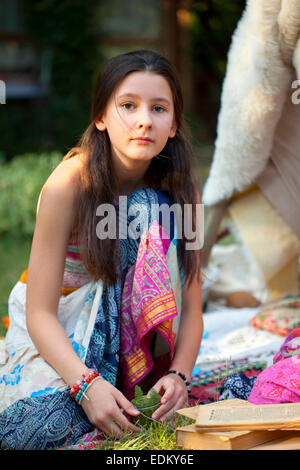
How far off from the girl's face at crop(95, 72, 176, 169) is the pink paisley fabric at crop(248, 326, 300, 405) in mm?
672

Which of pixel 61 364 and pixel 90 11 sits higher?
pixel 90 11

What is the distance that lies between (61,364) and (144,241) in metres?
0.40

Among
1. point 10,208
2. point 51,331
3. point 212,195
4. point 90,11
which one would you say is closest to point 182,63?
point 90,11

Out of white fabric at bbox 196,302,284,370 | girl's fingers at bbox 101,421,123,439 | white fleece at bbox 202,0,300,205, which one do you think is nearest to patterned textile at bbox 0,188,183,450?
girl's fingers at bbox 101,421,123,439

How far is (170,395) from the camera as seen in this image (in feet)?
5.26

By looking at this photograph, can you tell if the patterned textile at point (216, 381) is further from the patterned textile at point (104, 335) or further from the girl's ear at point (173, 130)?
the girl's ear at point (173, 130)

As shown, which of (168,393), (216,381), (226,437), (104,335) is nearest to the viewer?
(226,437)

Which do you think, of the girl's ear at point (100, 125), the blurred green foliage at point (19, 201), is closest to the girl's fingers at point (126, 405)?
the girl's ear at point (100, 125)

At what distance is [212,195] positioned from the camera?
2.66 m

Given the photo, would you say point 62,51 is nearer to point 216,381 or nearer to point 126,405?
point 216,381

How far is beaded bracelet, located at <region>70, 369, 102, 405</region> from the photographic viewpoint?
156 centimetres

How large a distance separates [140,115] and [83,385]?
0.73 meters

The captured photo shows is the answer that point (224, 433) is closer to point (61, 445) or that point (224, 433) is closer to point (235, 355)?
point (61, 445)

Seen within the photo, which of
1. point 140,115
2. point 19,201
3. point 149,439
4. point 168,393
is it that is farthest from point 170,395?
point 19,201
